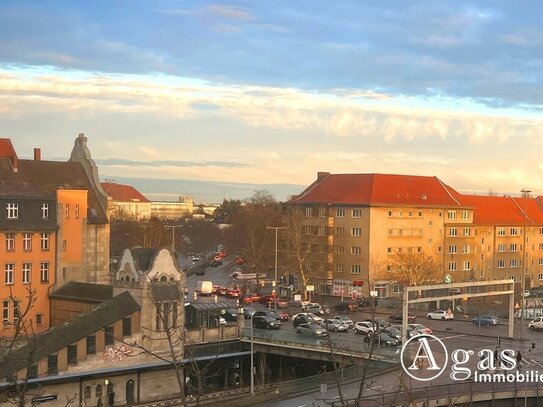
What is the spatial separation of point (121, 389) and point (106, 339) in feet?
9.11

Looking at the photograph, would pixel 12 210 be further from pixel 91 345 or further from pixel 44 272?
pixel 91 345

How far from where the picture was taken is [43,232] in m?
51.1

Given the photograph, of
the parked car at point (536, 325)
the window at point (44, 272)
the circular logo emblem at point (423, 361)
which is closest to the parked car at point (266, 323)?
the circular logo emblem at point (423, 361)

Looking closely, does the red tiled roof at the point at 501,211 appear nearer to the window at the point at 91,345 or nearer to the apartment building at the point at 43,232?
the apartment building at the point at 43,232

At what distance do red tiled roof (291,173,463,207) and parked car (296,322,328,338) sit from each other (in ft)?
105

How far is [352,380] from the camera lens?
1577 inches

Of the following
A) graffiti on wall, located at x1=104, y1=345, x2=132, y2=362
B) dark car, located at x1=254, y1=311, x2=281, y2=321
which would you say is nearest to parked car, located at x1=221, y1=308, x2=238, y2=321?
dark car, located at x1=254, y1=311, x2=281, y2=321

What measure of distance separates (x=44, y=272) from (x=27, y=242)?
2368 mm

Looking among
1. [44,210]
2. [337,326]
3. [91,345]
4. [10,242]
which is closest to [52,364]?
[91,345]

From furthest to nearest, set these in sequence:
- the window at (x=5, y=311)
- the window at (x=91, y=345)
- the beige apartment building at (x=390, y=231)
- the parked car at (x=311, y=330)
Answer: the beige apartment building at (x=390, y=231), the parked car at (x=311, y=330), the window at (x=5, y=311), the window at (x=91, y=345)

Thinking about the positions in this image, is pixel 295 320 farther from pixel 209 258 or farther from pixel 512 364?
pixel 209 258

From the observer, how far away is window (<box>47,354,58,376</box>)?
131 ft

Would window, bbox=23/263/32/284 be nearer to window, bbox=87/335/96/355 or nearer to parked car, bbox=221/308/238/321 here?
window, bbox=87/335/96/355

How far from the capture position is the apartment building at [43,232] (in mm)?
49000
